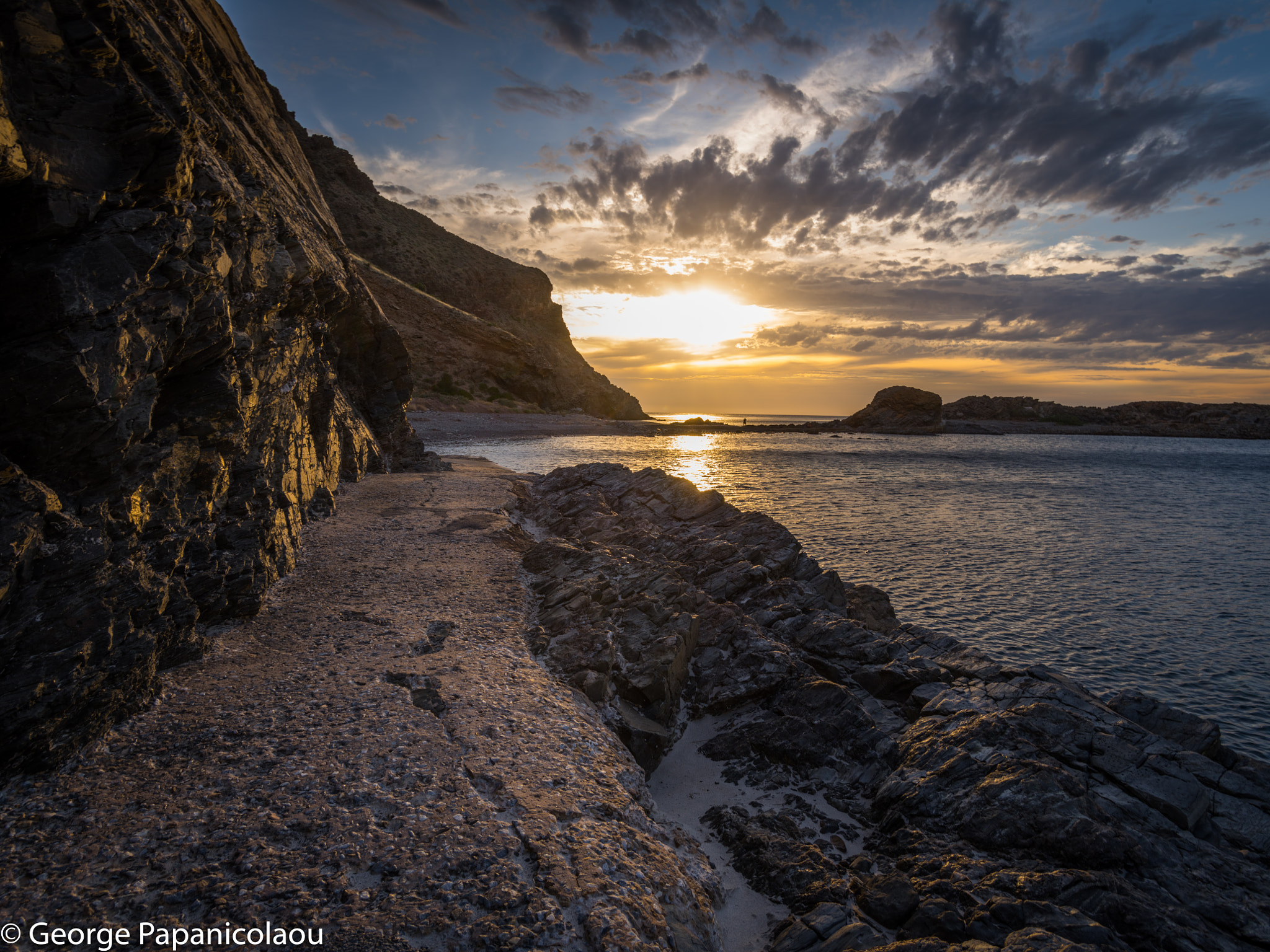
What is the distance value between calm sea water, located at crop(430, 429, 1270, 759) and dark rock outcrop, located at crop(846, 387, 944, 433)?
2617 inches

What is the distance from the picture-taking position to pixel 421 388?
9244cm

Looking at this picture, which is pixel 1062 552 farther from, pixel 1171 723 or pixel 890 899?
pixel 890 899

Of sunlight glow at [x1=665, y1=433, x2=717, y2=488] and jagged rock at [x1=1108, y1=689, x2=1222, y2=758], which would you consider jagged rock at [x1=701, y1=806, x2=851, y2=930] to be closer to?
jagged rock at [x1=1108, y1=689, x2=1222, y2=758]

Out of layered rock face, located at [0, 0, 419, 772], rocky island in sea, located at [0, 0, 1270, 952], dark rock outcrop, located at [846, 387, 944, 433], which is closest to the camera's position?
rocky island in sea, located at [0, 0, 1270, 952]

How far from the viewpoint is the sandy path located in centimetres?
551

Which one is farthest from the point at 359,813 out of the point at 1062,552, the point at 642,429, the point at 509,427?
the point at 642,429

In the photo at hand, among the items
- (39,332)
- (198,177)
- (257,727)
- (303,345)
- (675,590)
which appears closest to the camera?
(39,332)

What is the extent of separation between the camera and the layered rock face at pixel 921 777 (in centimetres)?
703

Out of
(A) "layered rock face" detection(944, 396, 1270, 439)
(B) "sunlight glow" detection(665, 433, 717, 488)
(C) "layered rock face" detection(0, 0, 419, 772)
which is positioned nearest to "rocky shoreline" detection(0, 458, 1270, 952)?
(C) "layered rock face" detection(0, 0, 419, 772)

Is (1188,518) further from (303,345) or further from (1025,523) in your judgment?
(303,345)

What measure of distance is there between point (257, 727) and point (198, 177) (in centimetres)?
907

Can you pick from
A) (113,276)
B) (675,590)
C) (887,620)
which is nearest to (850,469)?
(887,620)

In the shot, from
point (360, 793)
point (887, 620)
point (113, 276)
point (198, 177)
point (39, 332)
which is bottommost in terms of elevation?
point (887, 620)

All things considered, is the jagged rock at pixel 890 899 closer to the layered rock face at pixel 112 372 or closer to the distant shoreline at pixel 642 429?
the layered rock face at pixel 112 372
